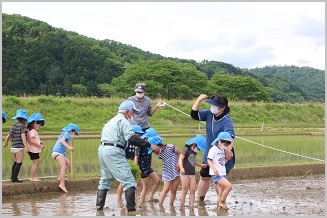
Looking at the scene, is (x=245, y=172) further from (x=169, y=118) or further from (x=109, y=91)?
(x=109, y=91)

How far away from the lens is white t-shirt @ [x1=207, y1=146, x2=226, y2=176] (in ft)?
29.4

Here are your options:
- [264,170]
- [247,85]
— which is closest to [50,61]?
[247,85]

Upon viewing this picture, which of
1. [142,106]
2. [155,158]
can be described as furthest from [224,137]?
[155,158]

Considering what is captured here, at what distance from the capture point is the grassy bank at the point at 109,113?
3388cm

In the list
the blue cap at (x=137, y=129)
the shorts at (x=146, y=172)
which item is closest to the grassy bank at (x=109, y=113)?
the blue cap at (x=137, y=129)

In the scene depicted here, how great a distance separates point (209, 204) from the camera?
9703 millimetres

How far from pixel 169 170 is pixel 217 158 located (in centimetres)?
84

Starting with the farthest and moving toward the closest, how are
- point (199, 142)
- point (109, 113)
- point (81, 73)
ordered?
1. point (81, 73)
2. point (109, 113)
3. point (199, 142)

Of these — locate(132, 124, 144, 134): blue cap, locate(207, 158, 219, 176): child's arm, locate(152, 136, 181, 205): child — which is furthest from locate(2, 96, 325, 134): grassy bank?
locate(207, 158, 219, 176): child's arm

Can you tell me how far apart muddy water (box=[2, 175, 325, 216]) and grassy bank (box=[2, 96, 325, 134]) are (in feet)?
51.9

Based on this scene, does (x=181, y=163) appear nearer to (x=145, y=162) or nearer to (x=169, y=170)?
(x=169, y=170)

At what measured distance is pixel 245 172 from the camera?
13.5 meters

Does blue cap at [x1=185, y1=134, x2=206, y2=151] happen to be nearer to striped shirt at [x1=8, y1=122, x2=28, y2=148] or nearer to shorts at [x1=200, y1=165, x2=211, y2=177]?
shorts at [x1=200, y1=165, x2=211, y2=177]

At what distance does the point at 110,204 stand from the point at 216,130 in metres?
2.10
